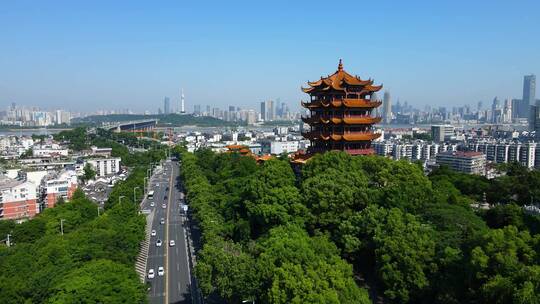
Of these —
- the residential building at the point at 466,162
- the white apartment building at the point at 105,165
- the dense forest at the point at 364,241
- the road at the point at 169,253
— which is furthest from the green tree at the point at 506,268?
the white apartment building at the point at 105,165

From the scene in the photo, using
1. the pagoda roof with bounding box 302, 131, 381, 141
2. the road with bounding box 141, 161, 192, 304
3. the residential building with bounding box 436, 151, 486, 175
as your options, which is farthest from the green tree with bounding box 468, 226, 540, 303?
the residential building with bounding box 436, 151, 486, 175

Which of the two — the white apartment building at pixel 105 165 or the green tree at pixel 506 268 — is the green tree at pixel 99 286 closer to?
the green tree at pixel 506 268

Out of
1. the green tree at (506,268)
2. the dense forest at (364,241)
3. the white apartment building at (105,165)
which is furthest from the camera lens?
the white apartment building at (105,165)

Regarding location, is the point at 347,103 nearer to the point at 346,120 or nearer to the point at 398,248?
the point at 346,120

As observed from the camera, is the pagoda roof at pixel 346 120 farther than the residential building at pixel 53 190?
No

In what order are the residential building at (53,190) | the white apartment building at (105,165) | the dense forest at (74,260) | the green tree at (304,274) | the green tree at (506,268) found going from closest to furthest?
the green tree at (506,268), the green tree at (304,274), the dense forest at (74,260), the residential building at (53,190), the white apartment building at (105,165)

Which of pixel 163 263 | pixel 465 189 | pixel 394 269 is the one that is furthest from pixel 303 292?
pixel 465 189
